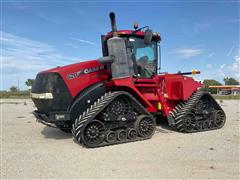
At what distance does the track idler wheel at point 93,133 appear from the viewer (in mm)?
6125

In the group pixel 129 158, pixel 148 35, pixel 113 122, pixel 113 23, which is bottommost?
pixel 129 158

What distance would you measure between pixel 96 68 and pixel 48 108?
1822 millimetres

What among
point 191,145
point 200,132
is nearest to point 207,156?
point 191,145

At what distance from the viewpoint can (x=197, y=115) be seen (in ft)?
27.2

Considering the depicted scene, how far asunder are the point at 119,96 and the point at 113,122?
75 cm

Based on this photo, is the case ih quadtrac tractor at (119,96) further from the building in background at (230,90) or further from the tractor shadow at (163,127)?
the building in background at (230,90)

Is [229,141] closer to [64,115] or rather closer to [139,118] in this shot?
[139,118]

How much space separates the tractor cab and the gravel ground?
2.13 m

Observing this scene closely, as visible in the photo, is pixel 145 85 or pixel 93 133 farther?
pixel 145 85

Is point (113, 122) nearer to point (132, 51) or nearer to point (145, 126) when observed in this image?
point (145, 126)

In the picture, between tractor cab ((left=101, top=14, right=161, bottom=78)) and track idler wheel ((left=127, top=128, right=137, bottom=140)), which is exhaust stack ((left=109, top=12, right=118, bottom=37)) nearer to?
tractor cab ((left=101, top=14, right=161, bottom=78))

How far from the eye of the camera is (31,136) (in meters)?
7.88

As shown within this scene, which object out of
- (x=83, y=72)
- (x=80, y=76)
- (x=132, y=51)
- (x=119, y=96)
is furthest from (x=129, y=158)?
(x=132, y=51)

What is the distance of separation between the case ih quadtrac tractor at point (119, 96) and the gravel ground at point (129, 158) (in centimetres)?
47
